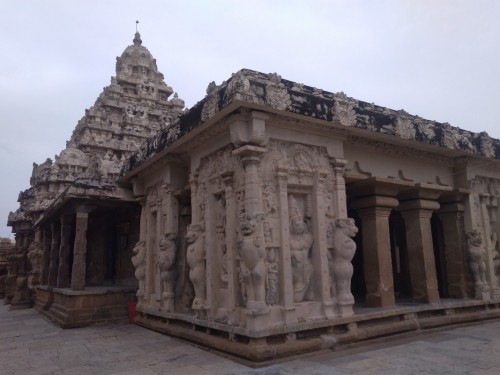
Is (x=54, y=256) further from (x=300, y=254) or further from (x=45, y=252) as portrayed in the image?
(x=300, y=254)

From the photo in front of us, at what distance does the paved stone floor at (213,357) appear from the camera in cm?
546

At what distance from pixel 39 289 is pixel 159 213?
382 inches

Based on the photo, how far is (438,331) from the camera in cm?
802

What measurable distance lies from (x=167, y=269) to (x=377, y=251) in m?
4.51

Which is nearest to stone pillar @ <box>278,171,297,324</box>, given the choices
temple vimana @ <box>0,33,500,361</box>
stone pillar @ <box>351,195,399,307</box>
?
temple vimana @ <box>0,33,500,361</box>

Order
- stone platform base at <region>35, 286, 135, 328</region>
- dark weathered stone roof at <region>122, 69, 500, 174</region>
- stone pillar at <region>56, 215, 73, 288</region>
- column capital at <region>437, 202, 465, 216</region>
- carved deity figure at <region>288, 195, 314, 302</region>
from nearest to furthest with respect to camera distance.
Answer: dark weathered stone roof at <region>122, 69, 500, 174</region> < carved deity figure at <region>288, 195, 314, 302</region> < column capital at <region>437, 202, 465, 216</region> < stone platform base at <region>35, 286, 135, 328</region> < stone pillar at <region>56, 215, 73, 288</region>

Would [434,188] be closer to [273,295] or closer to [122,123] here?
[273,295]

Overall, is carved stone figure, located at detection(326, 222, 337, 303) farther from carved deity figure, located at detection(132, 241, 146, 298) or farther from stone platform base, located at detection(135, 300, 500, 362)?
carved deity figure, located at detection(132, 241, 146, 298)

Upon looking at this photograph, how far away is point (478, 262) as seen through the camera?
915 centimetres

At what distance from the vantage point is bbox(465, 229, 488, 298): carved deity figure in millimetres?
9109

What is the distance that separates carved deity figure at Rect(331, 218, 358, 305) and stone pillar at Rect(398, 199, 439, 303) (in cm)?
271

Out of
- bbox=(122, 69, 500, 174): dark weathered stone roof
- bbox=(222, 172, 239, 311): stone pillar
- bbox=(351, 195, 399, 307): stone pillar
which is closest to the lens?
bbox=(122, 69, 500, 174): dark weathered stone roof

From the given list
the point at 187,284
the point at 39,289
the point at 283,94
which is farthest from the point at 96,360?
the point at 39,289

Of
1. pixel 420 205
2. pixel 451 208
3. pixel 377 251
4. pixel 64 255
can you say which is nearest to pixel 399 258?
pixel 451 208
